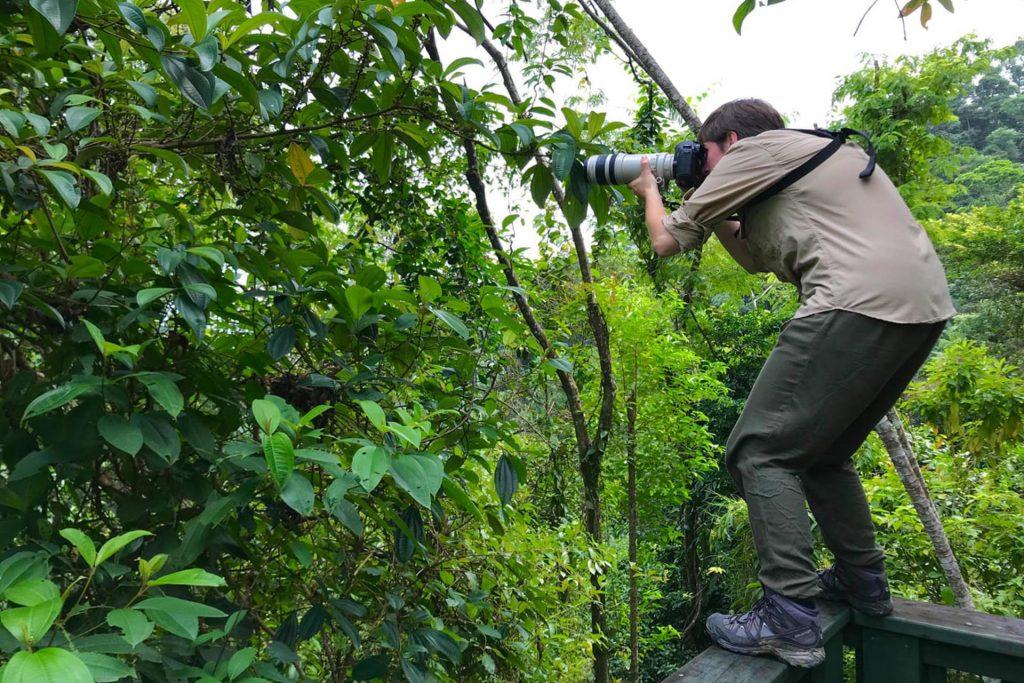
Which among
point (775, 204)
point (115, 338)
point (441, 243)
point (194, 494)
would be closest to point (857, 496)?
point (775, 204)

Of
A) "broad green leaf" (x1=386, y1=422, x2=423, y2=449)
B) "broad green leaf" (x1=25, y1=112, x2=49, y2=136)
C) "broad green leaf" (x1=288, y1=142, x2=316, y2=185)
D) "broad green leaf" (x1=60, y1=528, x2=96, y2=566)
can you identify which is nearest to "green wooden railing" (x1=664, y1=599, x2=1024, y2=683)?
"broad green leaf" (x1=386, y1=422, x2=423, y2=449)

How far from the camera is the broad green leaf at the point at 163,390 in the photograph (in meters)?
0.77

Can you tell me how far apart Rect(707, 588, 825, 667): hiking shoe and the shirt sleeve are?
2.11 ft

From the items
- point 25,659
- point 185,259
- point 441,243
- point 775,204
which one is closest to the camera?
point 25,659

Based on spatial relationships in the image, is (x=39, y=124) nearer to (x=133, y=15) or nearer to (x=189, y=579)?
(x=133, y=15)

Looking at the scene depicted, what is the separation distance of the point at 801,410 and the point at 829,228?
0.31m

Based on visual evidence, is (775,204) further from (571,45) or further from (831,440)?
(571,45)

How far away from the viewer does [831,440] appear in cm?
123

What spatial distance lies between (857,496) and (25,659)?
1350 mm

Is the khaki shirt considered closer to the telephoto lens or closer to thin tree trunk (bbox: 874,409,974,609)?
the telephoto lens

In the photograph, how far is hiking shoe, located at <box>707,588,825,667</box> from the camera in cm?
113

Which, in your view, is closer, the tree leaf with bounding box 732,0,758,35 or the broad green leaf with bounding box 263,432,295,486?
the broad green leaf with bounding box 263,432,295,486

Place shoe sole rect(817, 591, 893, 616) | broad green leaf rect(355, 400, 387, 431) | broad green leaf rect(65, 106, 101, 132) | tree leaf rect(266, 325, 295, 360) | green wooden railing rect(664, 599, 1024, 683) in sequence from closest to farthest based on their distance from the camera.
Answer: broad green leaf rect(355, 400, 387, 431), broad green leaf rect(65, 106, 101, 132), tree leaf rect(266, 325, 295, 360), green wooden railing rect(664, 599, 1024, 683), shoe sole rect(817, 591, 893, 616)

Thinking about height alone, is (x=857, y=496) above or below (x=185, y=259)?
below
